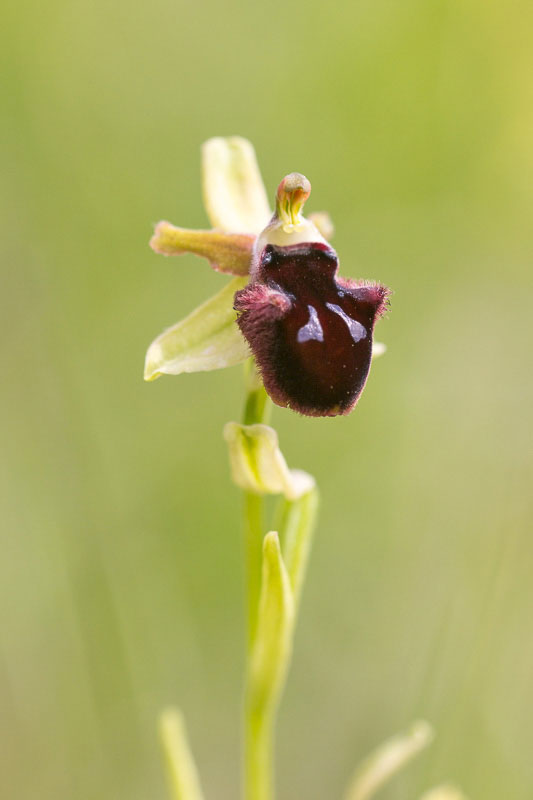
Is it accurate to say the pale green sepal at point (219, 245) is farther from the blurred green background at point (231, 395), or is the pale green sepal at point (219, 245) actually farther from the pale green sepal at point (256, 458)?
the blurred green background at point (231, 395)

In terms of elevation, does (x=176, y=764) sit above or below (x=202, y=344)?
below

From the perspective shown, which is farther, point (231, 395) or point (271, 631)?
point (231, 395)

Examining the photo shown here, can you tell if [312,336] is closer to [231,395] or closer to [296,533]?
[296,533]

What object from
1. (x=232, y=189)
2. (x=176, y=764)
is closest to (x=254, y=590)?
(x=176, y=764)

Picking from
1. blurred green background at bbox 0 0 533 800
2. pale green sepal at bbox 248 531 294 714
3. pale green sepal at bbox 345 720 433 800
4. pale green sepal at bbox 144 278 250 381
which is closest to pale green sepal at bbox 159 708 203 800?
pale green sepal at bbox 248 531 294 714

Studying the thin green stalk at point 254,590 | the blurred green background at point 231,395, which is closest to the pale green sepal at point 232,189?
the thin green stalk at point 254,590

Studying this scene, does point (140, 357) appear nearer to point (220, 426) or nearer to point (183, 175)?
point (220, 426)
